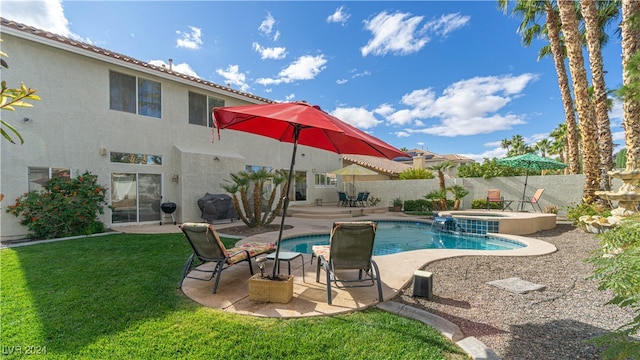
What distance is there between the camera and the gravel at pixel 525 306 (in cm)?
343

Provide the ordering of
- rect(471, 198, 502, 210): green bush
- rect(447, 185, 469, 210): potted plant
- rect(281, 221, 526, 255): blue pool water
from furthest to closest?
rect(471, 198, 502, 210): green bush < rect(447, 185, 469, 210): potted plant < rect(281, 221, 526, 255): blue pool water

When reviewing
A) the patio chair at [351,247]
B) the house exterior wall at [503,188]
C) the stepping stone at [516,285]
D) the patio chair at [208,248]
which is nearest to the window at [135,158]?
the patio chair at [208,248]

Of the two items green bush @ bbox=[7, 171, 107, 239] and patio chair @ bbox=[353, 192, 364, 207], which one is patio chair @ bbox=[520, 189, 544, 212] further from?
green bush @ bbox=[7, 171, 107, 239]

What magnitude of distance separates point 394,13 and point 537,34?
455 inches

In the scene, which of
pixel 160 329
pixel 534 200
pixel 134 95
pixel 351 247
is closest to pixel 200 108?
pixel 134 95

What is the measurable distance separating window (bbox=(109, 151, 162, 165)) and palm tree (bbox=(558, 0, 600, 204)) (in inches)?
733

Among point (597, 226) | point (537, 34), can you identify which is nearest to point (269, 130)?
point (597, 226)

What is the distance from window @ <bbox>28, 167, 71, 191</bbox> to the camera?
10.1m

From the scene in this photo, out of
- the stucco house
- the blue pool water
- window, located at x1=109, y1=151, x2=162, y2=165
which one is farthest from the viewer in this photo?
window, located at x1=109, y1=151, x2=162, y2=165

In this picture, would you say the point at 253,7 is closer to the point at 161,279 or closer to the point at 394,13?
the point at 394,13

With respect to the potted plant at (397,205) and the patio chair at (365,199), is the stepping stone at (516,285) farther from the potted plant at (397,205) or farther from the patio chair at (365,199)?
the patio chair at (365,199)

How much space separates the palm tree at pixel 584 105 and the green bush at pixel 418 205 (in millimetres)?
8066

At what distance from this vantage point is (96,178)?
1130 cm

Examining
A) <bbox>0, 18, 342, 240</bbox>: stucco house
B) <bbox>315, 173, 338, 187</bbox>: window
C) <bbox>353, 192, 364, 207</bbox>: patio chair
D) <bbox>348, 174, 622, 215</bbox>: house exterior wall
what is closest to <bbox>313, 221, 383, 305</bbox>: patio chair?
<bbox>0, 18, 342, 240</bbox>: stucco house
